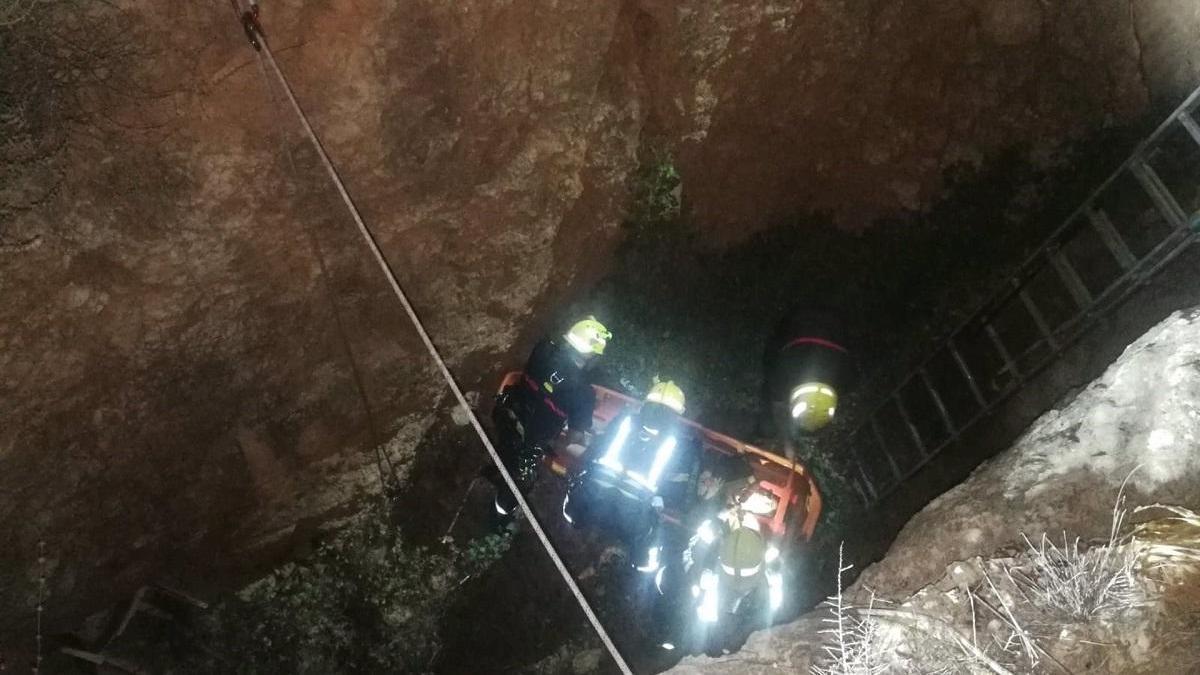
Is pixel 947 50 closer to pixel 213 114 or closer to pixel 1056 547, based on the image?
pixel 1056 547

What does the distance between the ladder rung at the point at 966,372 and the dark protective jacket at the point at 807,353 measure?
0.92 meters

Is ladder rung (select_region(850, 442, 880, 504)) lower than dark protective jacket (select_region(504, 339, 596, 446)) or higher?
lower

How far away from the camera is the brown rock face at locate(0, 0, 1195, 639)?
3.77m

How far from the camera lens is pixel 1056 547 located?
3.07 m

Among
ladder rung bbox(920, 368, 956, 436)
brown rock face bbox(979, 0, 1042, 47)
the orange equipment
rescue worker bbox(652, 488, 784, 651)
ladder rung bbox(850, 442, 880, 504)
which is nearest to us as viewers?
rescue worker bbox(652, 488, 784, 651)

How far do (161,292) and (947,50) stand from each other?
20.4 ft

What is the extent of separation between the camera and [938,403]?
6.11 metres

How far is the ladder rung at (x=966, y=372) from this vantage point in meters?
5.80

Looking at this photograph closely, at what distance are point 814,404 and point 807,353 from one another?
71cm

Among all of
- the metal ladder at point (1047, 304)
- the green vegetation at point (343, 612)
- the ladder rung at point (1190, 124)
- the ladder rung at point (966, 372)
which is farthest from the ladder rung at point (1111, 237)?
the green vegetation at point (343, 612)

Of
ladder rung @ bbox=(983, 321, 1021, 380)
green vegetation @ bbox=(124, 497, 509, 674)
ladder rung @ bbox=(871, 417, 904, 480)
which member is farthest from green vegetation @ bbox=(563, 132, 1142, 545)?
green vegetation @ bbox=(124, 497, 509, 674)

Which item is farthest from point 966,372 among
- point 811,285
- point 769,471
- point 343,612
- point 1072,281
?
point 343,612

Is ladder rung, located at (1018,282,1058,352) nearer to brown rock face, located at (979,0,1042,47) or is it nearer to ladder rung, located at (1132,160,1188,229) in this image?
ladder rung, located at (1132,160,1188,229)

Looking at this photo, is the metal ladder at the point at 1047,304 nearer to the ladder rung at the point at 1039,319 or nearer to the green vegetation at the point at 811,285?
the ladder rung at the point at 1039,319
